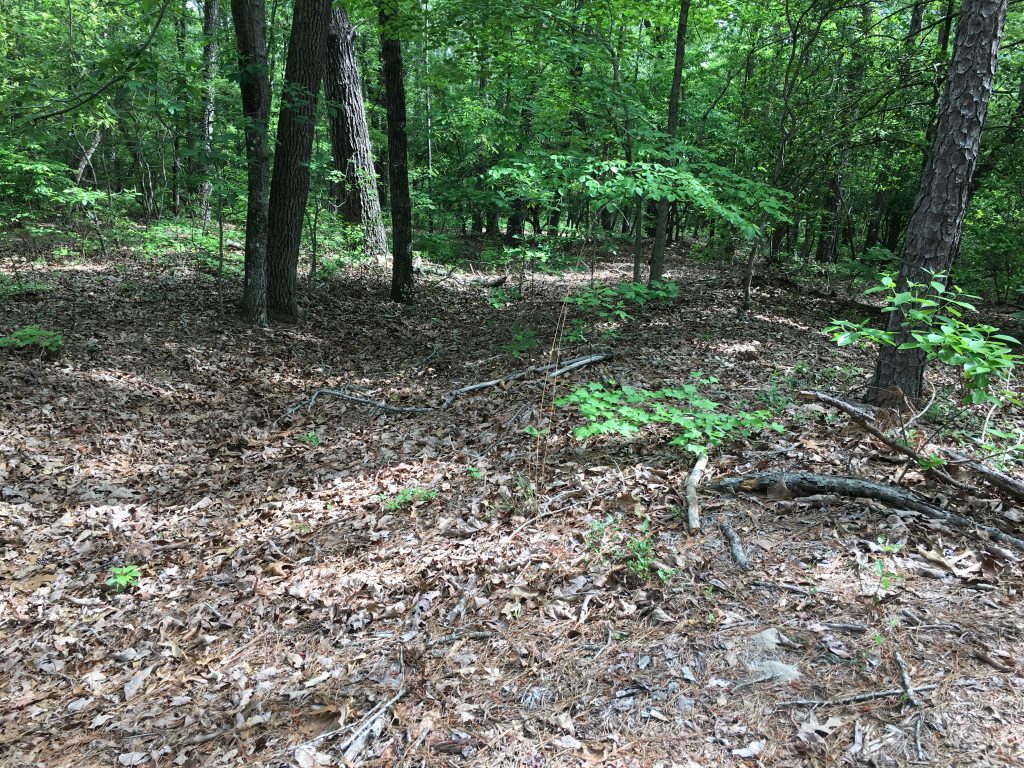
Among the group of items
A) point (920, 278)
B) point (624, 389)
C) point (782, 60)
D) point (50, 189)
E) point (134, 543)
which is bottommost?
point (134, 543)

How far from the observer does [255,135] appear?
24.7ft

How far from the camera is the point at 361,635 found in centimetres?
325

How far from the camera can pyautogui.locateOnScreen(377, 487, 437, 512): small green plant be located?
4496mm

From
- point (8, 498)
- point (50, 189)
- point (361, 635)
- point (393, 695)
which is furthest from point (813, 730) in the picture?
point (50, 189)

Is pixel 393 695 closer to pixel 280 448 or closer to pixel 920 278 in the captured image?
pixel 280 448

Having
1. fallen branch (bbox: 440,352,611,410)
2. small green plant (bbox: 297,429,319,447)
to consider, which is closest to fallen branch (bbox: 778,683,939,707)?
fallen branch (bbox: 440,352,611,410)

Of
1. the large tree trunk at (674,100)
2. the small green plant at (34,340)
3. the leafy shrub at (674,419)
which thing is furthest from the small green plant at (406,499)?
the large tree trunk at (674,100)

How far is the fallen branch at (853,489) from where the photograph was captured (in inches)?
128

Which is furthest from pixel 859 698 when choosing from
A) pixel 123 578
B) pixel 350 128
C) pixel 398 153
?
pixel 350 128

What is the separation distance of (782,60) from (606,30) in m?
2.94

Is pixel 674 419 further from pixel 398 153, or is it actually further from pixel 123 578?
pixel 398 153

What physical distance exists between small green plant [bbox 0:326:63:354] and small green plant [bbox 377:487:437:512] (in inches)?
185

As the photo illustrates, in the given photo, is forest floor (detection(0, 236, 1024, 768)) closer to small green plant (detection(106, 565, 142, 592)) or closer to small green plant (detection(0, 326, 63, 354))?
small green plant (detection(106, 565, 142, 592))

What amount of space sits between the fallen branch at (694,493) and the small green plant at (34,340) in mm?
Answer: 6946
